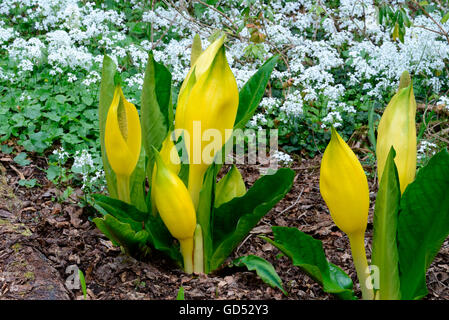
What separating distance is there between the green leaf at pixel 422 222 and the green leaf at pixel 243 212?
36 cm

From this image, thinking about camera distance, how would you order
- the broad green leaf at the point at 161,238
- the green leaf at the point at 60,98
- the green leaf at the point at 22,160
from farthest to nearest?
the green leaf at the point at 60,98 < the green leaf at the point at 22,160 < the broad green leaf at the point at 161,238

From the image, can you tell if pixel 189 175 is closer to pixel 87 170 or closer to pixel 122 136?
pixel 122 136

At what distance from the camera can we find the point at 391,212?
1263 mm

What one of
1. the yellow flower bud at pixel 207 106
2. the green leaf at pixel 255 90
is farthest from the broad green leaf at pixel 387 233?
the green leaf at pixel 255 90

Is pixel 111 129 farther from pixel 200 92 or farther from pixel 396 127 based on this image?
pixel 396 127

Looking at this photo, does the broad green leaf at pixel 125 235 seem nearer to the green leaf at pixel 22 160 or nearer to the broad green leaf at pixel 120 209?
the broad green leaf at pixel 120 209

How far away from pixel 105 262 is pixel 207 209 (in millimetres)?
389

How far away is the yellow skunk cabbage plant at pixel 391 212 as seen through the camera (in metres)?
1.25

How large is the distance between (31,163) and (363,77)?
6.81 ft

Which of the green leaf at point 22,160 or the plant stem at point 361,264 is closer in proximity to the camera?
the plant stem at point 361,264

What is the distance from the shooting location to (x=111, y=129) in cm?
149

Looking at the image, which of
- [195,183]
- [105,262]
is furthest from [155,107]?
[105,262]

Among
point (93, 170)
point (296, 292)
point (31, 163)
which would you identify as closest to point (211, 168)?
point (296, 292)

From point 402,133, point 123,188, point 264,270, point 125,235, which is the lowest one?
point 264,270
